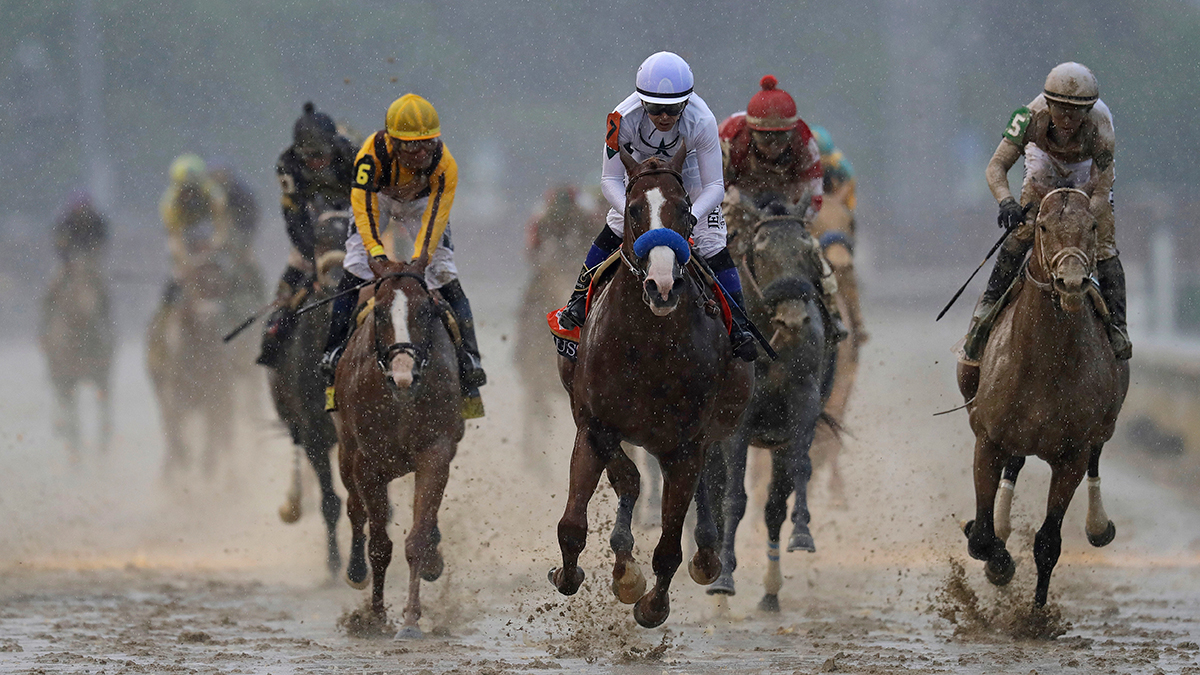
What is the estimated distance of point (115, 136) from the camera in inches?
979

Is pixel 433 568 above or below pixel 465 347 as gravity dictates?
below

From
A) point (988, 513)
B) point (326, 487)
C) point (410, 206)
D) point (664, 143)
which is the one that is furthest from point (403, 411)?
point (988, 513)

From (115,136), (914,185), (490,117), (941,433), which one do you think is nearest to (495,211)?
(490,117)

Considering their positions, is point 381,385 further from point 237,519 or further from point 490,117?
point 490,117

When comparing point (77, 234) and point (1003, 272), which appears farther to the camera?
point (77, 234)

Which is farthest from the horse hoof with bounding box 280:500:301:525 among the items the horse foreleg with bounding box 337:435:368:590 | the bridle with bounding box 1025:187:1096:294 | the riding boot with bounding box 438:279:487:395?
the bridle with bounding box 1025:187:1096:294

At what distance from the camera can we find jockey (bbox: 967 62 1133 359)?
8.47 m

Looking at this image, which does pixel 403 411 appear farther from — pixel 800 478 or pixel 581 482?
pixel 800 478

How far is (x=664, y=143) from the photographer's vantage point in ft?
24.0

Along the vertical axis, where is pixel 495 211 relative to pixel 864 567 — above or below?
above

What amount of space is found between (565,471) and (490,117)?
492 inches

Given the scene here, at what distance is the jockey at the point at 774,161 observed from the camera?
9.98 meters

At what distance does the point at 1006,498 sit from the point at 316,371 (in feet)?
14.9

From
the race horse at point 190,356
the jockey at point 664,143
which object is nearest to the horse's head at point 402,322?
the jockey at point 664,143
